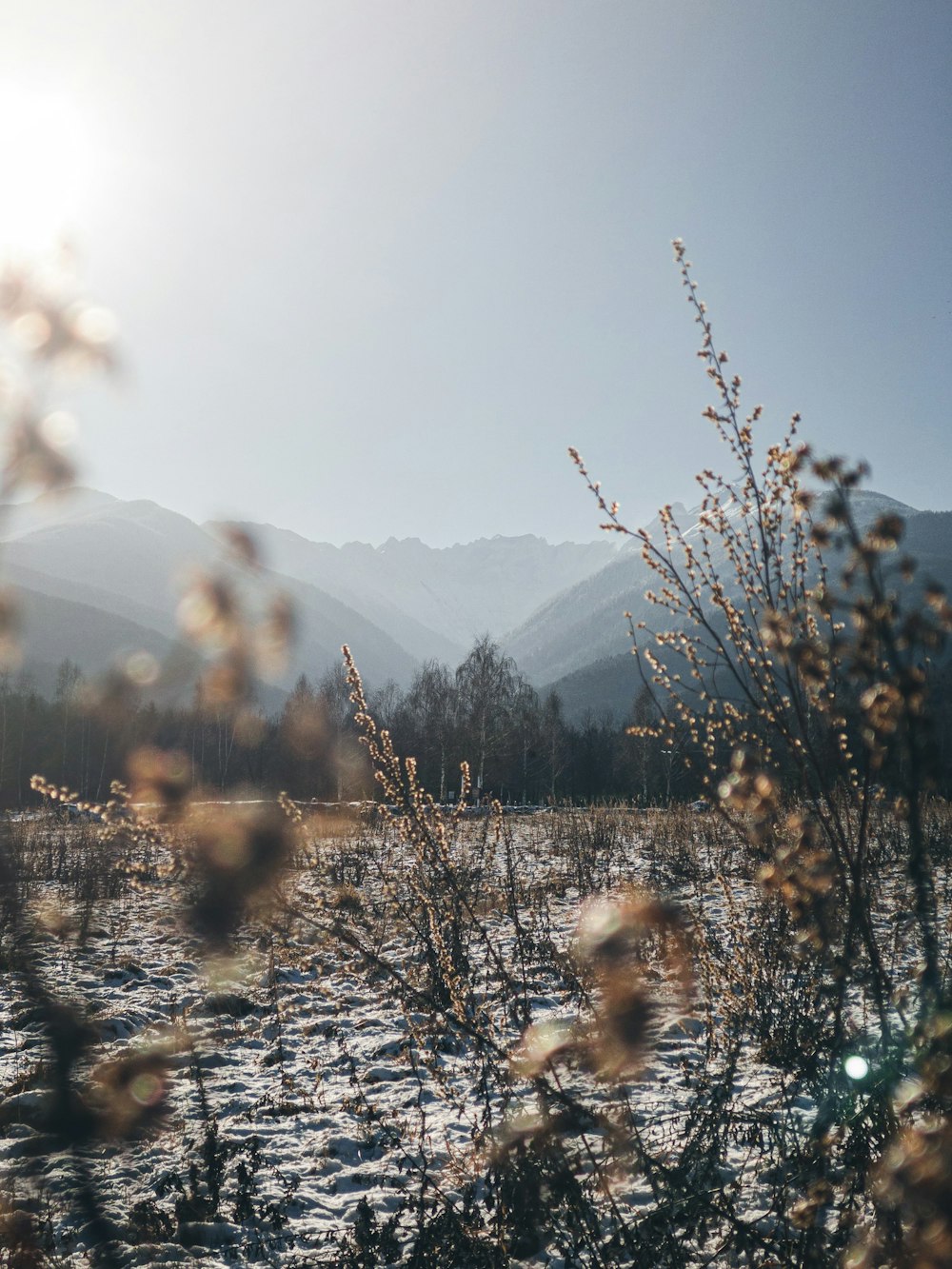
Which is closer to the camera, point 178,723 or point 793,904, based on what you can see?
point 793,904

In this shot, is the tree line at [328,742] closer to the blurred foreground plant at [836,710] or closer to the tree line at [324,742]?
the tree line at [324,742]

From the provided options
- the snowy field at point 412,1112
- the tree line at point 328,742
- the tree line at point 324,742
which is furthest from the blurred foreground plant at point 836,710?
the tree line at point 324,742

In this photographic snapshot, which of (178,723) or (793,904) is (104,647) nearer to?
(178,723)

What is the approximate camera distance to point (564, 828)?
14906 mm

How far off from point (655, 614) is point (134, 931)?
188 meters

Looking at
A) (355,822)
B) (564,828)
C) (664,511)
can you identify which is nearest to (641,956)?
(664,511)

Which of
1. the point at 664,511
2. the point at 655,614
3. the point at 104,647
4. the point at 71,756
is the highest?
the point at 655,614

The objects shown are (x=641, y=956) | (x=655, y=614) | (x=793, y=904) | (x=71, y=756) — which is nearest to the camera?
(x=793, y=904)

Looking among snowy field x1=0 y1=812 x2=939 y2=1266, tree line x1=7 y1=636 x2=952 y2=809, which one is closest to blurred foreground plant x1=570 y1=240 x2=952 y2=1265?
snowy field x1=0 y1=812 x2=939 y2=1266

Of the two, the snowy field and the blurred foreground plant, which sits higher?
the blurred foreground plant

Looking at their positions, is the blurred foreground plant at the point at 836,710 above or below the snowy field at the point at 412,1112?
above

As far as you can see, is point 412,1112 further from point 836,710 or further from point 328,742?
point 328,742

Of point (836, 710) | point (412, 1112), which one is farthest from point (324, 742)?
point (836, 710)

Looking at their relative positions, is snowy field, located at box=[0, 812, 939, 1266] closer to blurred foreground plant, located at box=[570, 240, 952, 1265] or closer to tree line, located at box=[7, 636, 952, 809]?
blurred foreground plant, located at box=[570, 240, 952, 1265]
